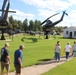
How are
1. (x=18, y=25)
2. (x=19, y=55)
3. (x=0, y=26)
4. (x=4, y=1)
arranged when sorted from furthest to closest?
1. (x=18, y=25)
2. (x=4, y=1)
3. (x=0, y=26)
4. (x=19, y=55)

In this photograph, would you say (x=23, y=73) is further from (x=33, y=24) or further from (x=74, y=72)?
(x=33, y=24)

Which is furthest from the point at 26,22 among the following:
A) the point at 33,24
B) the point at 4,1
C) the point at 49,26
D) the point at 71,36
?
the point at 4,1

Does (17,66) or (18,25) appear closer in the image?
(17,66)

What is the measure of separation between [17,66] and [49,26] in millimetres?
55124

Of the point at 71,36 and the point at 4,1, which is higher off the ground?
the point at 4,1

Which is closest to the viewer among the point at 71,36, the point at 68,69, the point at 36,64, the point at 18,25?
the point at 68,69

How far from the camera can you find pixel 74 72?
17.0 m

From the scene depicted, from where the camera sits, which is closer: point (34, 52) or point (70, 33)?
point (34, 52)

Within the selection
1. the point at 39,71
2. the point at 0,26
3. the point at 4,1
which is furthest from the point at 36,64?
the point at 4,1

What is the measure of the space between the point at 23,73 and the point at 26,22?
113673 mm

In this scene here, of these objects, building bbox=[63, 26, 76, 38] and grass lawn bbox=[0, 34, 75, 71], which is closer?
grass lawn bbox=[0, 34, 75, 71]

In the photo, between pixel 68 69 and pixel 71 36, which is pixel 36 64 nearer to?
pixel 68 69

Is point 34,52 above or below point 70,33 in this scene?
below

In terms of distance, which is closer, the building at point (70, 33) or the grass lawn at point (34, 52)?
the grass lawn at point (34, 52)
